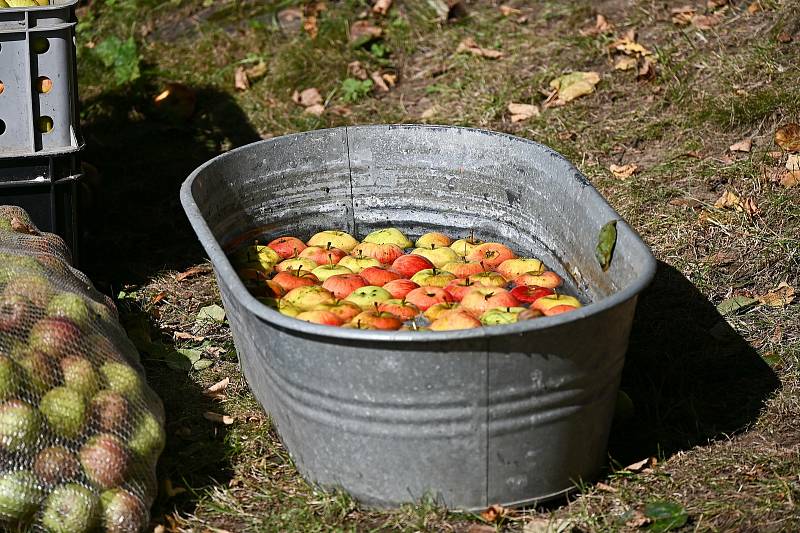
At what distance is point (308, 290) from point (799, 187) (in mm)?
2152

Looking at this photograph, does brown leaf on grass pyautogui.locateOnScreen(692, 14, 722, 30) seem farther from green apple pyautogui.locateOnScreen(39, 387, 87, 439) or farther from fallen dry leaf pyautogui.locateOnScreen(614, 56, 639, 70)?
green apple pyautogui.locateOnScreen(39, 387, 87, 439)

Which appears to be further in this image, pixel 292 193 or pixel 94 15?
pixel 94 15

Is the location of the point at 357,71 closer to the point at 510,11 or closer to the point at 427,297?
the point at 510,11

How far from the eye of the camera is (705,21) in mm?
5105

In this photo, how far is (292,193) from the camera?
3.58m

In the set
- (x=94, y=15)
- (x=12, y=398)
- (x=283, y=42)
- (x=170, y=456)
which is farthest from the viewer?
(x=94, y=15)

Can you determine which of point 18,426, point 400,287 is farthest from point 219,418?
point 18,426

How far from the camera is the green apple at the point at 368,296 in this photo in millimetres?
2885

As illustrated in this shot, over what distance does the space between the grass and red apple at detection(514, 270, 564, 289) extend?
43 centimetres

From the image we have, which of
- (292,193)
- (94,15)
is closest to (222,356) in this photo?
(292,193)

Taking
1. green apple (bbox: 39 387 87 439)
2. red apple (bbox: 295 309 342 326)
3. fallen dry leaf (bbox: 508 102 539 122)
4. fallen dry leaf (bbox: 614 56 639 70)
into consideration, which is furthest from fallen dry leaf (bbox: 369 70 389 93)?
green apple (bbox: 39 387 87 439)

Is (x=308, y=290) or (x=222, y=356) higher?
(x=308, y=290)

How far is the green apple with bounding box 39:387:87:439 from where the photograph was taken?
7.96 ft

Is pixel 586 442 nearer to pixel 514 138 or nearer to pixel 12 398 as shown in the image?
pixel 514 138
